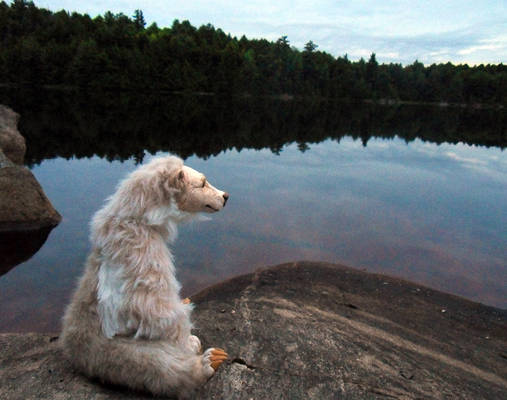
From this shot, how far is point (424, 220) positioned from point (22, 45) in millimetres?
77191

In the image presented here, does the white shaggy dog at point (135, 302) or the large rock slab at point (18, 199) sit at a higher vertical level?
the white shaggy dog at point (135, 302)

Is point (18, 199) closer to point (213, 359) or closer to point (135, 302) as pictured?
point (135, 302)

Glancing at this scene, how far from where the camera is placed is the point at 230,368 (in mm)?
3955

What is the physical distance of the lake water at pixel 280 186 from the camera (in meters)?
9.28

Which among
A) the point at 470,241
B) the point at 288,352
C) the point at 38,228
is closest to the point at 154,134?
the point at 38,228

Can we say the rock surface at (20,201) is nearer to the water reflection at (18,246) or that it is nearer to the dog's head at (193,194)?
the water reflection at (18,246)

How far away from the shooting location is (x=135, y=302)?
10.4ft

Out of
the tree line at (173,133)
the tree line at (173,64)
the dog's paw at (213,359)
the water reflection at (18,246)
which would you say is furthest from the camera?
the tree line at (173,64)

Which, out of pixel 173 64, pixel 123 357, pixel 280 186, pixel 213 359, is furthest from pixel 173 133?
pixel 173 64

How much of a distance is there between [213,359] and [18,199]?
28.4ft

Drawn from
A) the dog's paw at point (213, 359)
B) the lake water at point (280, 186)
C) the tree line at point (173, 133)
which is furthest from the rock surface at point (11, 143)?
the dog's paw at point (213, 359)

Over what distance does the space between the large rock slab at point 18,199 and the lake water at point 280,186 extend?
2.67 feet

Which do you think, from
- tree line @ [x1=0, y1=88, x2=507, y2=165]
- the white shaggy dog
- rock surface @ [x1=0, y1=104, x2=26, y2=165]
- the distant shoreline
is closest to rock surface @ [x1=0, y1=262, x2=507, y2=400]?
the white shaggy dog

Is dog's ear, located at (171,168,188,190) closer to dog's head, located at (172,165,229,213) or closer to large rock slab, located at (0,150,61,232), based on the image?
dog's head, located at (172,165,229,213)
